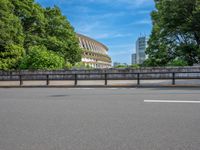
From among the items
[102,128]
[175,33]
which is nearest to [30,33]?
[175,33]

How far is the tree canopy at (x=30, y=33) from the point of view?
28.1 m

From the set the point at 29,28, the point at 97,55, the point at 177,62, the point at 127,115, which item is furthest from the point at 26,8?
the point at 97,55

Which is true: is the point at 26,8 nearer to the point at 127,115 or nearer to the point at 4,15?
the point at 4,15

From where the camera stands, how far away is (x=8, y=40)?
2788 centimetres

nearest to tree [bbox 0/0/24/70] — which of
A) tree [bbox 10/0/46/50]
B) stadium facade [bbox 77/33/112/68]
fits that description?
tree [bbox 10/0/46/50]

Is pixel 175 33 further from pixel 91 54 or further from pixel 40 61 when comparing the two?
pixel 91 54

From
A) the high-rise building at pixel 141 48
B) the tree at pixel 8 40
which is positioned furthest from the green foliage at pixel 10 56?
the high-rise building at pixel 141 48

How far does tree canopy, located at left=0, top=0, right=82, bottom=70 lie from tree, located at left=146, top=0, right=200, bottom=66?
13.8 m

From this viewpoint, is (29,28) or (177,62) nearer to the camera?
(177,62)

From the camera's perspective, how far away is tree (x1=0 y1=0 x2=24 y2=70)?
27.1m

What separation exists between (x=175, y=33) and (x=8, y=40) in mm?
21294

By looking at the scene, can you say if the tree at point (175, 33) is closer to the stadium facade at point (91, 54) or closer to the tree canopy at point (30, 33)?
the tree canopy at point (30, 33)

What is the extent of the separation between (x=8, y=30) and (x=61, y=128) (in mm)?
24711

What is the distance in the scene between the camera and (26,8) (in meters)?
35.7
